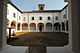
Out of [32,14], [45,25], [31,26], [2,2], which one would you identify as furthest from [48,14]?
[2,2]

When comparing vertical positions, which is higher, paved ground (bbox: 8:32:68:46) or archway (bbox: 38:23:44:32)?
archway (bbox: 38:23:44:32)

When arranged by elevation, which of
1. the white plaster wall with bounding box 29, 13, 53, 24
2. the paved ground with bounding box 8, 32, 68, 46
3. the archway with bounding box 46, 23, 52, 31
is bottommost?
the paved ground with bounding box 8, 32, 68, 46

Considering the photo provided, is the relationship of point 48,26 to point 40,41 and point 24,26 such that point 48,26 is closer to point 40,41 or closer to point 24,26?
point 24,26

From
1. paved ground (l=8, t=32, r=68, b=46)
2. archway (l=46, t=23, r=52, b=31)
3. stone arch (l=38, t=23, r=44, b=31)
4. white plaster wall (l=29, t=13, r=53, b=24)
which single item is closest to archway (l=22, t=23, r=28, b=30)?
white plaster wall (l=29, t=13, r=53, b=24)

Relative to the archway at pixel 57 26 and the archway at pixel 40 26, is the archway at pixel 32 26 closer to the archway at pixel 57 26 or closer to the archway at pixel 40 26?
the archway at pixel 40 26

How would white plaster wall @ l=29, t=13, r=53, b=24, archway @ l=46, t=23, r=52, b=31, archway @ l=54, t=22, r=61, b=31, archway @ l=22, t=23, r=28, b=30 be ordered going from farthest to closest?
archway @ l=46, t=23, r=52, b=31 < archway @ l=22, t=23, r=28, b=30 < white plaster wall @ l=29, t=13, r=53, b=24 < archway @ l=54, t=22, r=61, b=31

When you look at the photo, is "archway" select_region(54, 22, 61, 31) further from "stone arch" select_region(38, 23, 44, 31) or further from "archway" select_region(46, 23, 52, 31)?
"stone arch" select_region(38, 23, 44, 31)

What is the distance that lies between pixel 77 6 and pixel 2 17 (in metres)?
2.62

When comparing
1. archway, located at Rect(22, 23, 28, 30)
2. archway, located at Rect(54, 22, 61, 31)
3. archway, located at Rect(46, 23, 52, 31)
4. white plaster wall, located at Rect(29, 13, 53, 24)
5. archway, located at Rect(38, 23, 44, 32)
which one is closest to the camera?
archway, located at Rect(54, 22, 61, 31)

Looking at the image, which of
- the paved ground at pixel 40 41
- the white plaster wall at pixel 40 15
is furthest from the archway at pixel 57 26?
the paved ground at pixel 40 41

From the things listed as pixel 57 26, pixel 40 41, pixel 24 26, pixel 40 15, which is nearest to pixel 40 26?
pixel 40 15

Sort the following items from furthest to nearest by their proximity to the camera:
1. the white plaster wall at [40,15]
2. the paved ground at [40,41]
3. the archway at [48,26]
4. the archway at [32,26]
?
1. the archway at [32,26]
2. the archway at [48,26]
3. the white plaster wall at [40,15]
4. the paved ground at [40,41]

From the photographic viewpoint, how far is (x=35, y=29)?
92.8 ft

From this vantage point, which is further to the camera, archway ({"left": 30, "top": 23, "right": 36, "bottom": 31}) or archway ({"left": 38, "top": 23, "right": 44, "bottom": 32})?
archway ({"left": 38, "top": 23, "right": 44, "bottom": 32})
